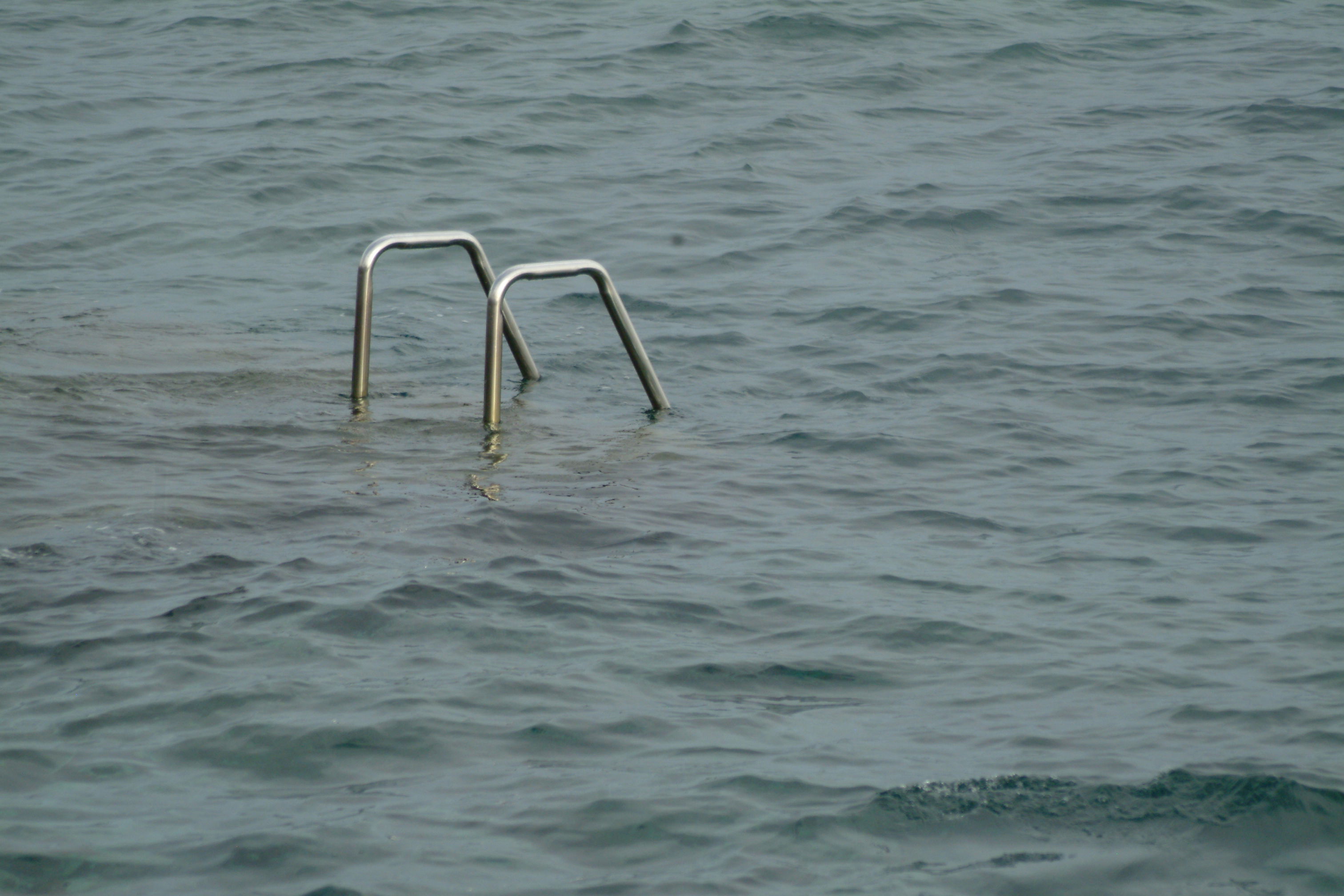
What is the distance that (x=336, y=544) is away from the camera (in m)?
6.46

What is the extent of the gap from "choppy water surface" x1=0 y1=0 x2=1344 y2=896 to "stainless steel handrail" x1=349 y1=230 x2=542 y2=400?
25cm

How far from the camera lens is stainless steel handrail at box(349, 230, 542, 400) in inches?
330

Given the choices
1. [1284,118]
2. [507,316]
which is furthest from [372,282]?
[1284,118]

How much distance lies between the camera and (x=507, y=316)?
9.36 metres

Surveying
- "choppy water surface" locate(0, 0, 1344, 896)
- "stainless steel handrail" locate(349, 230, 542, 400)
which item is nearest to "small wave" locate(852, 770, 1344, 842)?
"choppy water surface" locate(0, 0, 1344, 896)

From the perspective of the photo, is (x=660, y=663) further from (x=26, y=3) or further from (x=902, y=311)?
(x=26, y=3)

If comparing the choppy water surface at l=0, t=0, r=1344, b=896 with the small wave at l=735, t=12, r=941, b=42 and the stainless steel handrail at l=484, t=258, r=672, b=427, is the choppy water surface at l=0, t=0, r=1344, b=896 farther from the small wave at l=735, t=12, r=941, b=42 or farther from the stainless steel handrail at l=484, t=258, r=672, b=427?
the small wave at l=735, t=12, r=941, b=42

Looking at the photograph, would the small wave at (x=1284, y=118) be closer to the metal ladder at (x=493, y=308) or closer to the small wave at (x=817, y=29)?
the small wave at (x=817, y=29)

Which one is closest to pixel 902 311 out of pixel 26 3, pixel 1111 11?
pixel 1111 11

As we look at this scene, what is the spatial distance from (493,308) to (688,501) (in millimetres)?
1450

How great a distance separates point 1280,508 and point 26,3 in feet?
72.3

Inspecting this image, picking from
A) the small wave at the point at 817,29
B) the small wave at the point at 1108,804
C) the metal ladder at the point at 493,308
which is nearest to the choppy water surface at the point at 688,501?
the small wave at the point at 1108,804

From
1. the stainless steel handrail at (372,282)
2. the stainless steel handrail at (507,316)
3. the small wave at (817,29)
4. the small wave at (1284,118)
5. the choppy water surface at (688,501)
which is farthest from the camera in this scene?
the small wave at (817,29)

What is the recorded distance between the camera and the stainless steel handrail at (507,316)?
791cm
